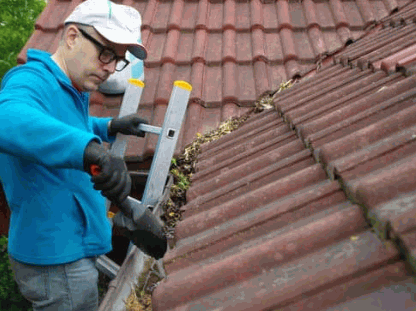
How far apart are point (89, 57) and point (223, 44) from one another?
1.78 metres

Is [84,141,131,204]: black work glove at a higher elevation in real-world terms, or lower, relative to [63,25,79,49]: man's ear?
lower

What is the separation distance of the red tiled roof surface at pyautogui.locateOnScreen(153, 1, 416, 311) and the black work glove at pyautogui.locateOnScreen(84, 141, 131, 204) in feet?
0.80

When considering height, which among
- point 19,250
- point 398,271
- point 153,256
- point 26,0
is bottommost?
point 26,0

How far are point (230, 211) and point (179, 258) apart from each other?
261 millimetres

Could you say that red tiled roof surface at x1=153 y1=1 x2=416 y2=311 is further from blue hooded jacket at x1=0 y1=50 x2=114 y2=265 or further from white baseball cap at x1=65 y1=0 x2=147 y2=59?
white baseball cap at x1=65 y1=0 x2=147 y2=59

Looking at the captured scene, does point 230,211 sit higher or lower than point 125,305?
higher

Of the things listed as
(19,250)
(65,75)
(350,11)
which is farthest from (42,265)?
(350,11)

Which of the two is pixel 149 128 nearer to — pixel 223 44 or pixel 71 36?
pixel 71 36

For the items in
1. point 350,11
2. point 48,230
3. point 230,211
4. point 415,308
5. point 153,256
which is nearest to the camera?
point 415,308

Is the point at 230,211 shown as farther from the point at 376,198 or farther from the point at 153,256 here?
the point at 153,256

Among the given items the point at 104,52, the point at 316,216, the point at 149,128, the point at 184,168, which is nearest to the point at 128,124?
the point at 149,128

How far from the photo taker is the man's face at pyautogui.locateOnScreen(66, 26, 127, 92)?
1683 millimetres

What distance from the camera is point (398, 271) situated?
2.62 feet

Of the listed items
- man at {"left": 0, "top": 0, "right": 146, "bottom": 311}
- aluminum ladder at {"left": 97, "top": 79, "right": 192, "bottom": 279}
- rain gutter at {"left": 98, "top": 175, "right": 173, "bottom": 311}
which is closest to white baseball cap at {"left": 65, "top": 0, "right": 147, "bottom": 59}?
man at {"left": 0, "top": 0, "right": 146, "bottom": 311}
